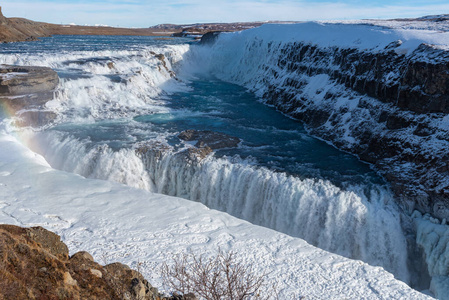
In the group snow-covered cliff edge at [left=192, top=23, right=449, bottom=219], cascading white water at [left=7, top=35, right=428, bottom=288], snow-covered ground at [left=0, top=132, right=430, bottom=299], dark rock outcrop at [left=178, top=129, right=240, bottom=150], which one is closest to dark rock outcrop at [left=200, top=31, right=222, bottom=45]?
snow-covered cliff edge at [left=192, top=23, right=449, bottom=219]

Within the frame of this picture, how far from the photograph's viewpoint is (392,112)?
614 inches

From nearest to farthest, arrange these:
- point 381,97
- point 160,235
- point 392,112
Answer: point 160,235
point 392,112
point 381,97

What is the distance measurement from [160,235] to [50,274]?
12.1 ft

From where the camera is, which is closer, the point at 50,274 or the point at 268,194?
the point at 50,274

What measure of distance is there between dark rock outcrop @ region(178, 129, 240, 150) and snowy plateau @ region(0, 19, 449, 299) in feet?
5.60

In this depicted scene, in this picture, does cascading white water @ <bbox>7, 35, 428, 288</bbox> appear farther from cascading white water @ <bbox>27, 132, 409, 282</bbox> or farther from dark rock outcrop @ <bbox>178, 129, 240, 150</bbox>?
dark rock outcrop @ <bbox>178, 129, 240, 150</bbox>

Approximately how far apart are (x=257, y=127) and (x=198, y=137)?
13.0ft

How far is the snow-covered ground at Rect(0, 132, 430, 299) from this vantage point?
6.45 m

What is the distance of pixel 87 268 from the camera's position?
4.56 m

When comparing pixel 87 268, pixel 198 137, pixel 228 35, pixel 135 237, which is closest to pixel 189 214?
pixel 135 237

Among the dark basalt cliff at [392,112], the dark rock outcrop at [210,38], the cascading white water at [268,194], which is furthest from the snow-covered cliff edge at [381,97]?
the dark rock outcrop at [210,38]

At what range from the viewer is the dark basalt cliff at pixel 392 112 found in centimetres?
1245

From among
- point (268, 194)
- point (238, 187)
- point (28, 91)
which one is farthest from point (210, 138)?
point (28, 91)

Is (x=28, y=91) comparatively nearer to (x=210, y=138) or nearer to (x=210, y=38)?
(x=210, y=138)
